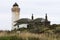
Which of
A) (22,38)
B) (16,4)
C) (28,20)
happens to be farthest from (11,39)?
(16,4)

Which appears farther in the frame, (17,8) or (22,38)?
(17,8)

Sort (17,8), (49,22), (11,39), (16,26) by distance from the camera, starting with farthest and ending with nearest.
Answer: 1. (17,8)
2. (16,26)
3. (49,22)
4. (11,39)

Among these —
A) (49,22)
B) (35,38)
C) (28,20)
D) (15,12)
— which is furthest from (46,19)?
(35,38)

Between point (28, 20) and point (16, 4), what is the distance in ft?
20.5

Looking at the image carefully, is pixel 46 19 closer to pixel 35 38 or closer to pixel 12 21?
pixel 12 21

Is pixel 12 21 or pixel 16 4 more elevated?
pixel 16 4

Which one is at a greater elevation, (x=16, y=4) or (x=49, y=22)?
(x=16, y=4)

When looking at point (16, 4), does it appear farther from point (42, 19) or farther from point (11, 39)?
point (11, 39)

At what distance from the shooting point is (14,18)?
54.8 meters

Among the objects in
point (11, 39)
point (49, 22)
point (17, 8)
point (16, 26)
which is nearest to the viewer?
point (11, 39)

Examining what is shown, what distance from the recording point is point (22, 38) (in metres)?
19.3

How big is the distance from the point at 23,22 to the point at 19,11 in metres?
2.80

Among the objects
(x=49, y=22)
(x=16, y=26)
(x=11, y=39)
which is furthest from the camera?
(x=16, y=26)

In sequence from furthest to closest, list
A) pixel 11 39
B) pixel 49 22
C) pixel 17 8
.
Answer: pixel 17 8, pixel 49 22, pixel 11 39
